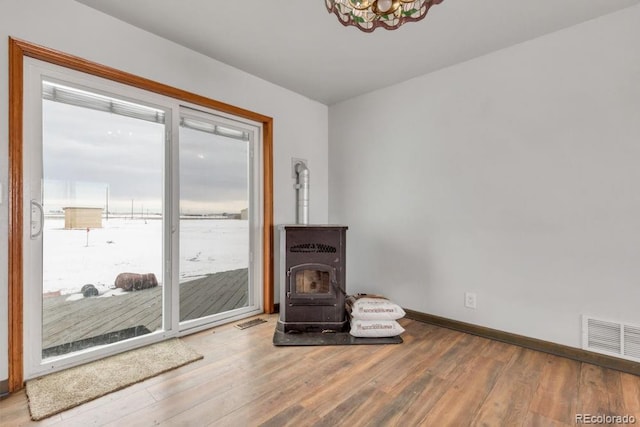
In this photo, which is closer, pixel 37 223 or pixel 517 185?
pixel 37 223

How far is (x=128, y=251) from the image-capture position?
7.88ft

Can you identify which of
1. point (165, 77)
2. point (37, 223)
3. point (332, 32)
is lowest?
point (37, 223)

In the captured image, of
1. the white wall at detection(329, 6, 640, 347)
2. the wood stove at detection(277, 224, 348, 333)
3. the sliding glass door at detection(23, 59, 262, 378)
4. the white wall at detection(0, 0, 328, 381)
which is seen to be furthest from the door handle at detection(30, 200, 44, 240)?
the white wall at detection(329, 6, 640, 347)

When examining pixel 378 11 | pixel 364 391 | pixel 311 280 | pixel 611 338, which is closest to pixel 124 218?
pixel 311 280

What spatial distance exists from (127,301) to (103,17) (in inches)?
82.6

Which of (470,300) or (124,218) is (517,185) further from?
(124,218)

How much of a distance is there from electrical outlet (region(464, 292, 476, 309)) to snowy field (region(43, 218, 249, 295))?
Result: 2.15m

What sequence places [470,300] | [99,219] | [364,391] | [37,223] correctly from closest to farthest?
1. [364,391]
2. [37,223]
3. [99,219]
4. [470,300]

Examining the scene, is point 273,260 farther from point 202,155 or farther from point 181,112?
point 181,112

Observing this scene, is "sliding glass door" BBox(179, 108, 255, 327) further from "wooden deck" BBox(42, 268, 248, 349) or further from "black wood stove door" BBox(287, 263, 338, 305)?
"black wood stove door" BBox(287, 263, 338, 305)

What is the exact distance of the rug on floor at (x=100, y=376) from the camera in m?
1.68

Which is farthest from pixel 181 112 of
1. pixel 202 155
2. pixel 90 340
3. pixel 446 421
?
pixel 446 421

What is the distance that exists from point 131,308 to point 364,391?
1903mm

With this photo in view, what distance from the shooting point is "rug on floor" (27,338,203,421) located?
1682 millimetres
